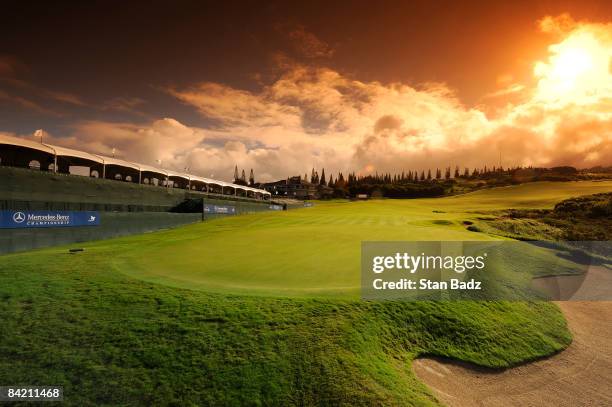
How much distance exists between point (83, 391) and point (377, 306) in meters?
6.81

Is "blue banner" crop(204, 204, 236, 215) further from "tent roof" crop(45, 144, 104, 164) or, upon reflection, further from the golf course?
the golf course

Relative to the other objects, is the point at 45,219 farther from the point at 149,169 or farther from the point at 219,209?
the point at 219,209

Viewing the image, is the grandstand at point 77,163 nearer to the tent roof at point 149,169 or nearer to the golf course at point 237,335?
the tent roof at point 149,169

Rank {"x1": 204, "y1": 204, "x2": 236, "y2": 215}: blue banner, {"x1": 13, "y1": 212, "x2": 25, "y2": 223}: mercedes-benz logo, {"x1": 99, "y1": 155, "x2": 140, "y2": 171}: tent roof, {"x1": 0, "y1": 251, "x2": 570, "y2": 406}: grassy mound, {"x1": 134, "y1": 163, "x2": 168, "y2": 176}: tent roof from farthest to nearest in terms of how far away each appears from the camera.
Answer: {"x1": 204, "y1": 204, "x2": 236, "y2": 215}: blue banner < {"x1": 134, "y1": 163, "x2": 168, "y2": 176}: tent roof < {"x1": 99, "y1": 155, "x2": 140, "y2": 171}: tent roof < {"x1": 13, "y1": 212, "x2": 25, "y2": 223}: mercedes-benz logo < {"x1": 0, "y1": 251, "x2": 570, "y2": 406}: grassy mound

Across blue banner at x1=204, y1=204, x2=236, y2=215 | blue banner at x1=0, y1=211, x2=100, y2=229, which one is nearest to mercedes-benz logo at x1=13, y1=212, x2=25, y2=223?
blue banner at x1=0, y1=211, x2=100, y2=229

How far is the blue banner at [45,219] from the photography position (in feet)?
62.0

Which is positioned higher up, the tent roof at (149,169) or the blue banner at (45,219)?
the tent roof at (149,169)

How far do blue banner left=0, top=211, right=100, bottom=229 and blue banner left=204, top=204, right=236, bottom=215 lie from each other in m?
17.6

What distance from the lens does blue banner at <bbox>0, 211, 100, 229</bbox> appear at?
1891 centimetres

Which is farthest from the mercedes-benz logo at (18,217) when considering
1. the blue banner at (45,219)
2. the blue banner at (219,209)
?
the blue banner at (219,209)

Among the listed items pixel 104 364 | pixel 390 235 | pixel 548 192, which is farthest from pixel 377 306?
pixel 548 192

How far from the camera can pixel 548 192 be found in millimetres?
100562

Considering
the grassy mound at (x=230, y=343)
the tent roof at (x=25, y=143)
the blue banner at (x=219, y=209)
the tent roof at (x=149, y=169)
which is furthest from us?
the blue banner at (x=219, y=209)

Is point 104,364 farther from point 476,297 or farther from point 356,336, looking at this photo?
point 476,297
